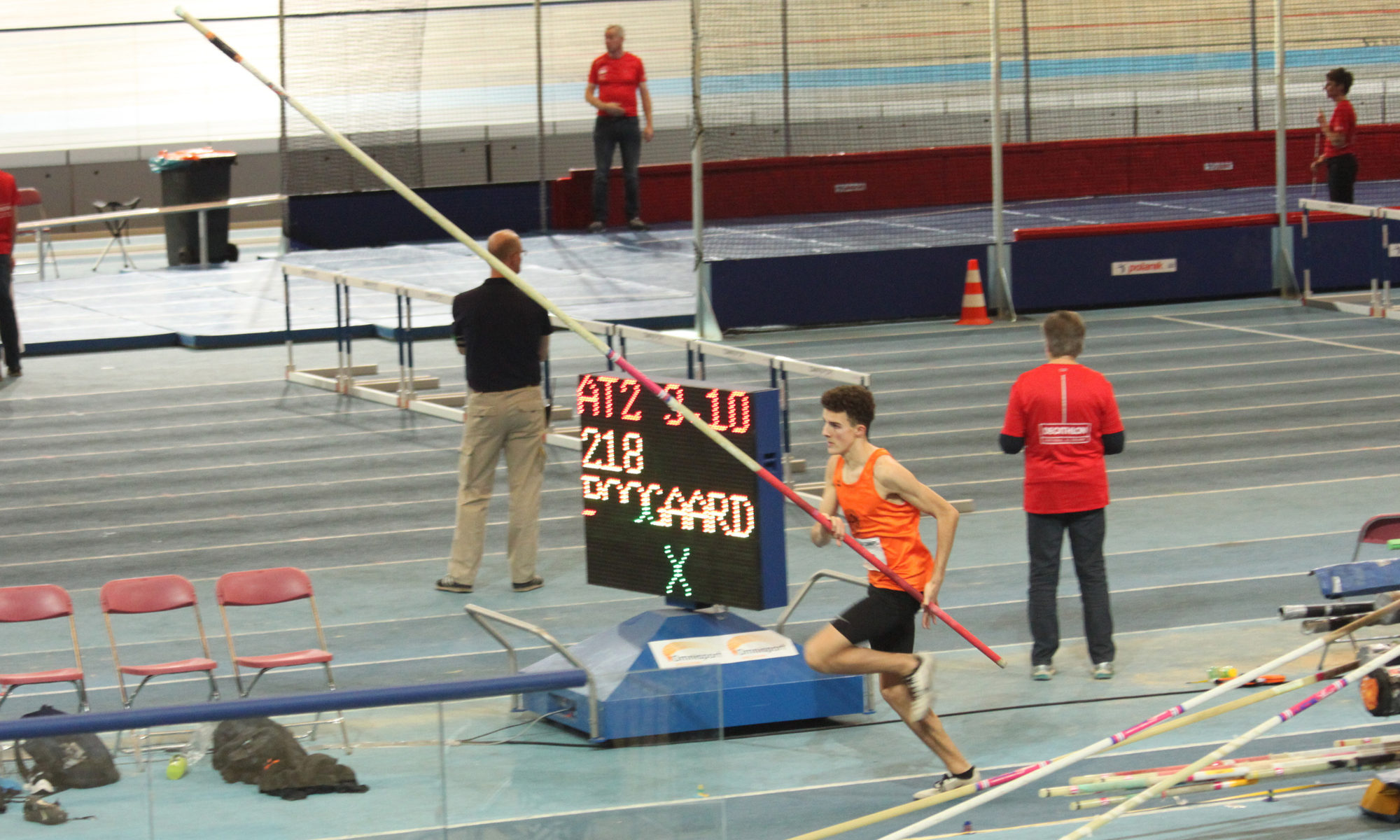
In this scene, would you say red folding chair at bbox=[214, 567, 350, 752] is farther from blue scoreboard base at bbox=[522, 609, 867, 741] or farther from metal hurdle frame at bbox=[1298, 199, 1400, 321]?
metal hurdle frame at bbox=[1298, 199, 1400, 321]

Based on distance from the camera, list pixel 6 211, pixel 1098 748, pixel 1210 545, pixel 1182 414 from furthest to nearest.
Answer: pixel 6 211 < pixel 1182 414 < pixel 1210 545 < pixel 1098 748

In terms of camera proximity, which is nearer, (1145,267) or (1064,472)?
(1064,472)

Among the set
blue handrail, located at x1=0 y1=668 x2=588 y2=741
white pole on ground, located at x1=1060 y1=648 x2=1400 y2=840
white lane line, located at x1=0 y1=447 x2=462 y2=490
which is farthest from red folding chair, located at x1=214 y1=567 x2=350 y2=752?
white lane line, located at x1=0 y1=447 x2=462 y2=490

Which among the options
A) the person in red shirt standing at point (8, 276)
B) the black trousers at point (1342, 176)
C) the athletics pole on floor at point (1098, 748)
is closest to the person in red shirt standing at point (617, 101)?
the person in red shirt standing at point (8, 276)

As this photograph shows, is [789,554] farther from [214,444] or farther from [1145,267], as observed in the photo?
[1145,267]

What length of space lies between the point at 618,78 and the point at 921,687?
16579 millimetres

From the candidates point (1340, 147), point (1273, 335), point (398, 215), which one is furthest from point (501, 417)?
point (398, 215)

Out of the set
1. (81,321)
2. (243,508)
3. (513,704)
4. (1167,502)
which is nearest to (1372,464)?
(1167,502)

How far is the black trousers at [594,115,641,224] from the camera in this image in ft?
73.8

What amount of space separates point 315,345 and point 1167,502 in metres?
9.53

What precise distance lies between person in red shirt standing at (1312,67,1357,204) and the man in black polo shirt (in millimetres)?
13377

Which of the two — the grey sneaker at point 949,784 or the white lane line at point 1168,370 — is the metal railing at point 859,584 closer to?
the grey sneaker at point 949,784

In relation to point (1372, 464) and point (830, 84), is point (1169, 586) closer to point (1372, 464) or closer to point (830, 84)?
point (1372, 464)

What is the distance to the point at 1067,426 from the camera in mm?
8156
